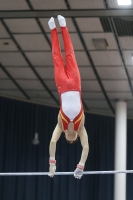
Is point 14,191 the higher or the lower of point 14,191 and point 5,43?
the lower

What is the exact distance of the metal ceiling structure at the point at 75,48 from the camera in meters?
10.2

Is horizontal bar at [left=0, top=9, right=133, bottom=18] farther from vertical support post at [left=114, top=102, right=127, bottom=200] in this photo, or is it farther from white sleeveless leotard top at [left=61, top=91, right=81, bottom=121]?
vertical support post at [left=114, top=102, right=127, bottom=200]

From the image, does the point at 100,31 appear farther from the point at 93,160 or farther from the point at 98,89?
the point at 93,160

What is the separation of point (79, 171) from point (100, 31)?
4015 millimetres

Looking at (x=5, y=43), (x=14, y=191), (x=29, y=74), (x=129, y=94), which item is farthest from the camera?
(x=14, y=191)

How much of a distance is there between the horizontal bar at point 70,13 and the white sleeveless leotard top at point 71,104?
10.1 feet

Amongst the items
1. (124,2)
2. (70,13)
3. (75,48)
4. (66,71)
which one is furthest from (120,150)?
(66,71)

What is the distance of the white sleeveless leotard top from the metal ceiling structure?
9.54ft

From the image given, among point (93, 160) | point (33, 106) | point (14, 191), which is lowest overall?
point (14, 191)

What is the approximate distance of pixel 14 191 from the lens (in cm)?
1565


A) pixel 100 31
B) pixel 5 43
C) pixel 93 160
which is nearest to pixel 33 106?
pixel 93 160

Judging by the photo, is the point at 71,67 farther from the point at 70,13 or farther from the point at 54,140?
the point at 70,13

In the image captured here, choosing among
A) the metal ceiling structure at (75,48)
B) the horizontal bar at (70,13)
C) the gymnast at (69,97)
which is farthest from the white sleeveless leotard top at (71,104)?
the horizontal bar at (70,13)

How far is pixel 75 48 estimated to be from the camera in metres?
11.7
